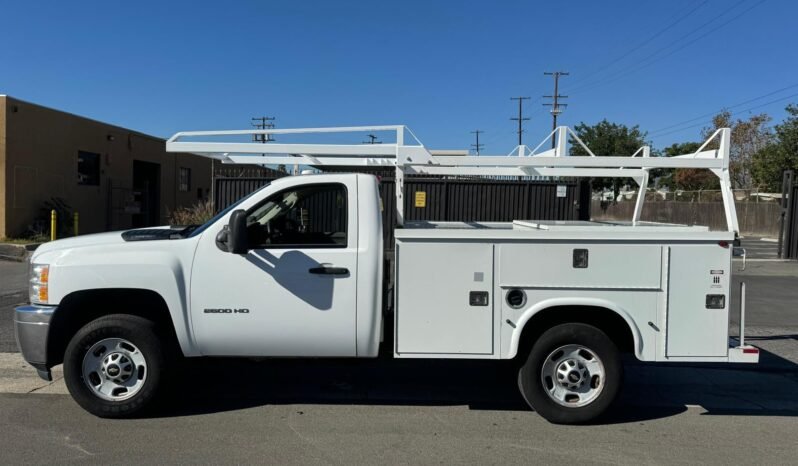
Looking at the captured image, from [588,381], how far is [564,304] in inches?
27.5

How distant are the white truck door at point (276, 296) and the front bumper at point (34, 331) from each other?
114cm

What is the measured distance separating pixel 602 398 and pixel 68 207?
65.0 feet

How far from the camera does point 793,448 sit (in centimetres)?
456

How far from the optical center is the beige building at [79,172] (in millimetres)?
17406

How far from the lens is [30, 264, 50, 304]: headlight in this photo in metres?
4.80

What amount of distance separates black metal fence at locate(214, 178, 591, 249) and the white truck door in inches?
433

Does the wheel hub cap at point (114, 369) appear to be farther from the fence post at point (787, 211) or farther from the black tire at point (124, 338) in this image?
the fence post at point (787, 211)

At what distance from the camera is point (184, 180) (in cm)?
3158

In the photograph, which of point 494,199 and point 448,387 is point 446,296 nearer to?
point 448,387

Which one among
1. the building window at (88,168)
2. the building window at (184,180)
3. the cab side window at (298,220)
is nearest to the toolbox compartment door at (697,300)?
the cab side window at (298,220)

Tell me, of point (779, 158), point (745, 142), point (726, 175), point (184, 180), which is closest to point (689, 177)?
Result: point (745, 142)

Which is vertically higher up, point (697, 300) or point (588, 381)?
point (697, 300)

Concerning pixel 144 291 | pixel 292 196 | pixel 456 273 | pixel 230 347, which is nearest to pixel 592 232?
pixel 456 273

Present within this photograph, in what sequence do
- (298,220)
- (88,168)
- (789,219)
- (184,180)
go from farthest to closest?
(184,180), (88,168), (789,219), (298,220)
